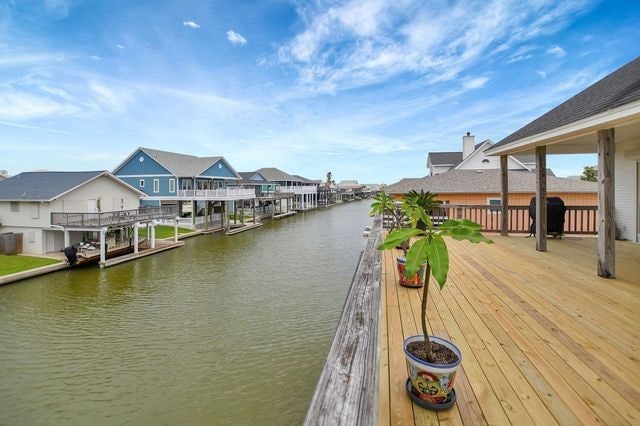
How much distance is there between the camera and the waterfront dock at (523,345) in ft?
6.93

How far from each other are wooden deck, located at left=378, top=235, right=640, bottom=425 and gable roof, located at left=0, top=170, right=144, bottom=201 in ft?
64.6

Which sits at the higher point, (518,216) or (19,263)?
(518,216)


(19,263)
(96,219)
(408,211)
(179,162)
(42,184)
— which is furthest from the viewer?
(179,162)

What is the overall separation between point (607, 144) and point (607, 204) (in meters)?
1.02

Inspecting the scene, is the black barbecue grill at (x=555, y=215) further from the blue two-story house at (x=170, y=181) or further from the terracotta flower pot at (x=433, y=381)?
the blue two-story house at (x=170, y=181)

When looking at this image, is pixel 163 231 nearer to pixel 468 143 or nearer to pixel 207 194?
pixel 207 194

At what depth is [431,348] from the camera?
2.34 m

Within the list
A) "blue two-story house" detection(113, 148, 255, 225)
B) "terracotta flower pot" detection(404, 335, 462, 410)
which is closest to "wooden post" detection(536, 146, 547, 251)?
"terracotta flower pot" detection(404, 335, 462, 410)

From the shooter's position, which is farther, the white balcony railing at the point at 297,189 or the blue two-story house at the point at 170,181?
the white balcony railing at the point at 297,189

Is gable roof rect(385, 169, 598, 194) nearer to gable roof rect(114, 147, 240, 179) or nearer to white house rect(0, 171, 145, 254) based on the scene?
white house rect(0, 171, 145, 254)

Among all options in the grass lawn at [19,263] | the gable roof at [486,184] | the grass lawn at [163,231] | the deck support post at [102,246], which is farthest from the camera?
the grass lawn at [163,231]

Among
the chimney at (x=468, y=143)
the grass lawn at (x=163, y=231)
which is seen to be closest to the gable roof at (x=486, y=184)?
the chimney at (x=468, y=143)

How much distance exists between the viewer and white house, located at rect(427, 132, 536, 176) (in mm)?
26047

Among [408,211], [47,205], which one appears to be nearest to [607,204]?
[408,211]
